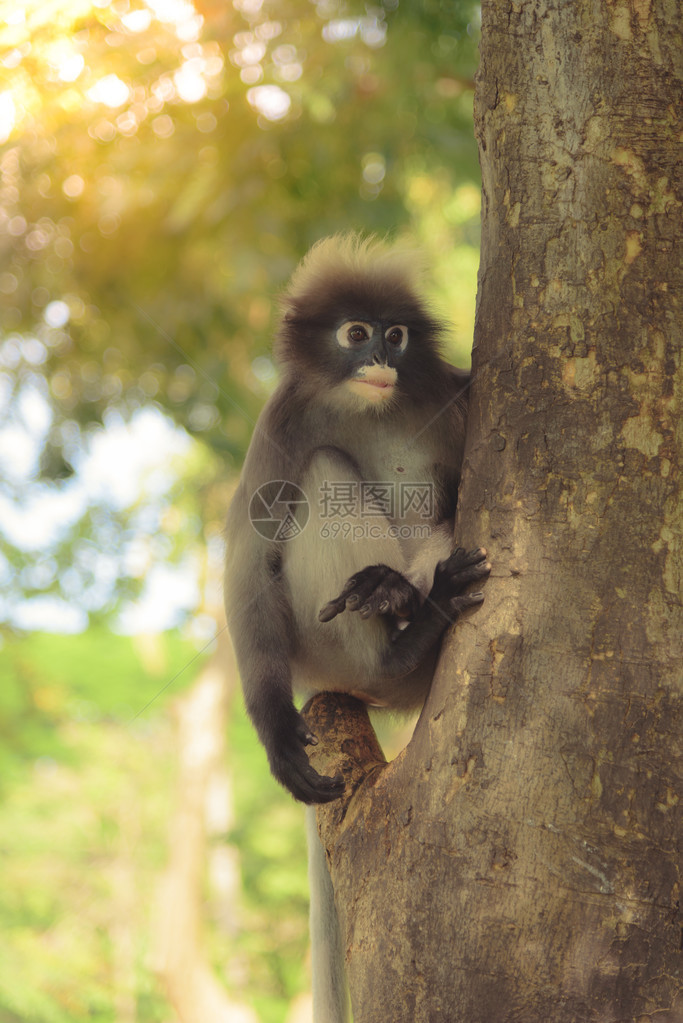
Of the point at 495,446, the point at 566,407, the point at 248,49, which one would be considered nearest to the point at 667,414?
the point at 566,407

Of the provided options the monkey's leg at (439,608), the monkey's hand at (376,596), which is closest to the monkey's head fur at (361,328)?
the monkey's hand at (376,596)

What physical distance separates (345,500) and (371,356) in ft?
1.26

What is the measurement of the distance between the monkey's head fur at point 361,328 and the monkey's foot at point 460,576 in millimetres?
698

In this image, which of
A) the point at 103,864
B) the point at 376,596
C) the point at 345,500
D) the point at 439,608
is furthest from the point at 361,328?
the point at 103,864

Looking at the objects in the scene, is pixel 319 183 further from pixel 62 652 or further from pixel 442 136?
pixel 62 652

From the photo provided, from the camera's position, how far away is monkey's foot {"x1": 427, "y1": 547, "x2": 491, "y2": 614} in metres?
1.59

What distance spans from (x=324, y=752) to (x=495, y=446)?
849 mm

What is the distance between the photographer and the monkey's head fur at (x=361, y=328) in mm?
2293

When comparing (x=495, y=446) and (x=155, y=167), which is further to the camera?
(x=155, y=167)

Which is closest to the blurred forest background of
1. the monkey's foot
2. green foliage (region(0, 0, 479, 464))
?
green foliage (region(0, 0, 479, 464))


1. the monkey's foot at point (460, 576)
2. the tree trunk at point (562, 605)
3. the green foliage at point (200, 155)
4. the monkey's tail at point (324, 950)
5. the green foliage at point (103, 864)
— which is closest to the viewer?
the tree trunk at point (562, 605)

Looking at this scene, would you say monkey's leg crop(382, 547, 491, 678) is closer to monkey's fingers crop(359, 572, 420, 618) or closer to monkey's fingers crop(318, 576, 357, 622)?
monkey's fingers crop(359, 572, 420, 618)

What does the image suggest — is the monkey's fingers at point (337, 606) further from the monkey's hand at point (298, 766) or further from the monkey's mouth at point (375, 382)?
the monkey's mouth at point (375, 382)

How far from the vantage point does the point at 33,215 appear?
4.27 m
